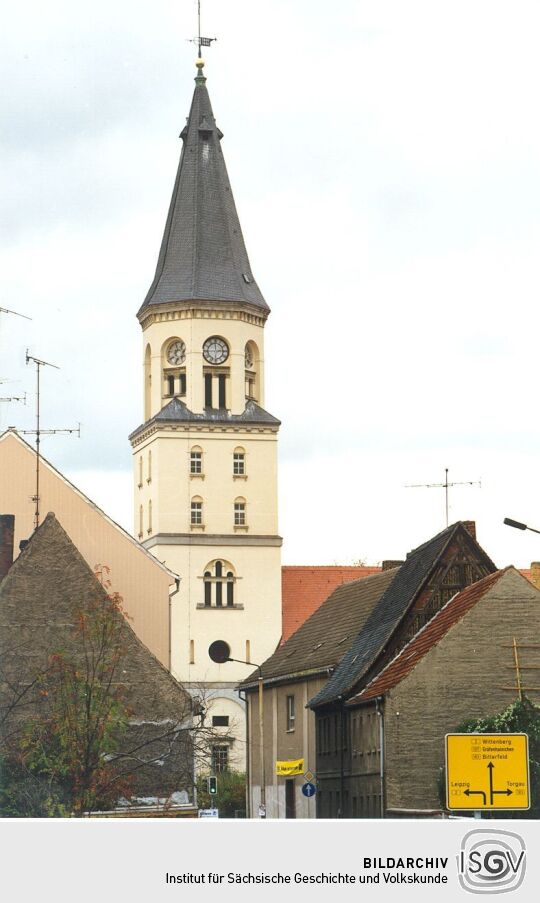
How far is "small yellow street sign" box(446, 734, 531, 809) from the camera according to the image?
13.5m

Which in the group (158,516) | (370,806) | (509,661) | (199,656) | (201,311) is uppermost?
(201,311)

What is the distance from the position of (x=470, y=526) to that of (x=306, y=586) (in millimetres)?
51505

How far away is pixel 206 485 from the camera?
266 feet

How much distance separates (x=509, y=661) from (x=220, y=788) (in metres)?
16.0

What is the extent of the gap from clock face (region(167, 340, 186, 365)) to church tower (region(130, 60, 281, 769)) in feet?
0.14

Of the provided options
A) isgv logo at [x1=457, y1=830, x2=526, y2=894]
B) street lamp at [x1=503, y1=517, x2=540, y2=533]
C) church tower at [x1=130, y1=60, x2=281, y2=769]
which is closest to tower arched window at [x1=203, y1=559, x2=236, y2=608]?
church tower at [x1=130, y1=60, x2=281, y2=769]

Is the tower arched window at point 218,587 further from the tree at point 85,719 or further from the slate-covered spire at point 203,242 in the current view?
the tree at point 85,719

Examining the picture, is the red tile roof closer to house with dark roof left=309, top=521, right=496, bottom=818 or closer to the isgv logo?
house with dark roof left=309, top=521, right=496, bottom=818

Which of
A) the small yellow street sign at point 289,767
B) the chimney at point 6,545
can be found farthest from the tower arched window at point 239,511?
the chimney at point 6,545

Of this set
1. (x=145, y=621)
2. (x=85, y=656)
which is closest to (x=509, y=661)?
(x=85, y=656)

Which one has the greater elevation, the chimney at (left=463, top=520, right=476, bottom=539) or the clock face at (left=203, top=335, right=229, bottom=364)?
the clock face at (left=203, top=335, right=229, bottom=364)

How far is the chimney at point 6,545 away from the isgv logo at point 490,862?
1364cm

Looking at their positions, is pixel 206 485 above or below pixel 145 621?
above

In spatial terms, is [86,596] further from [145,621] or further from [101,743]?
[145,621]
